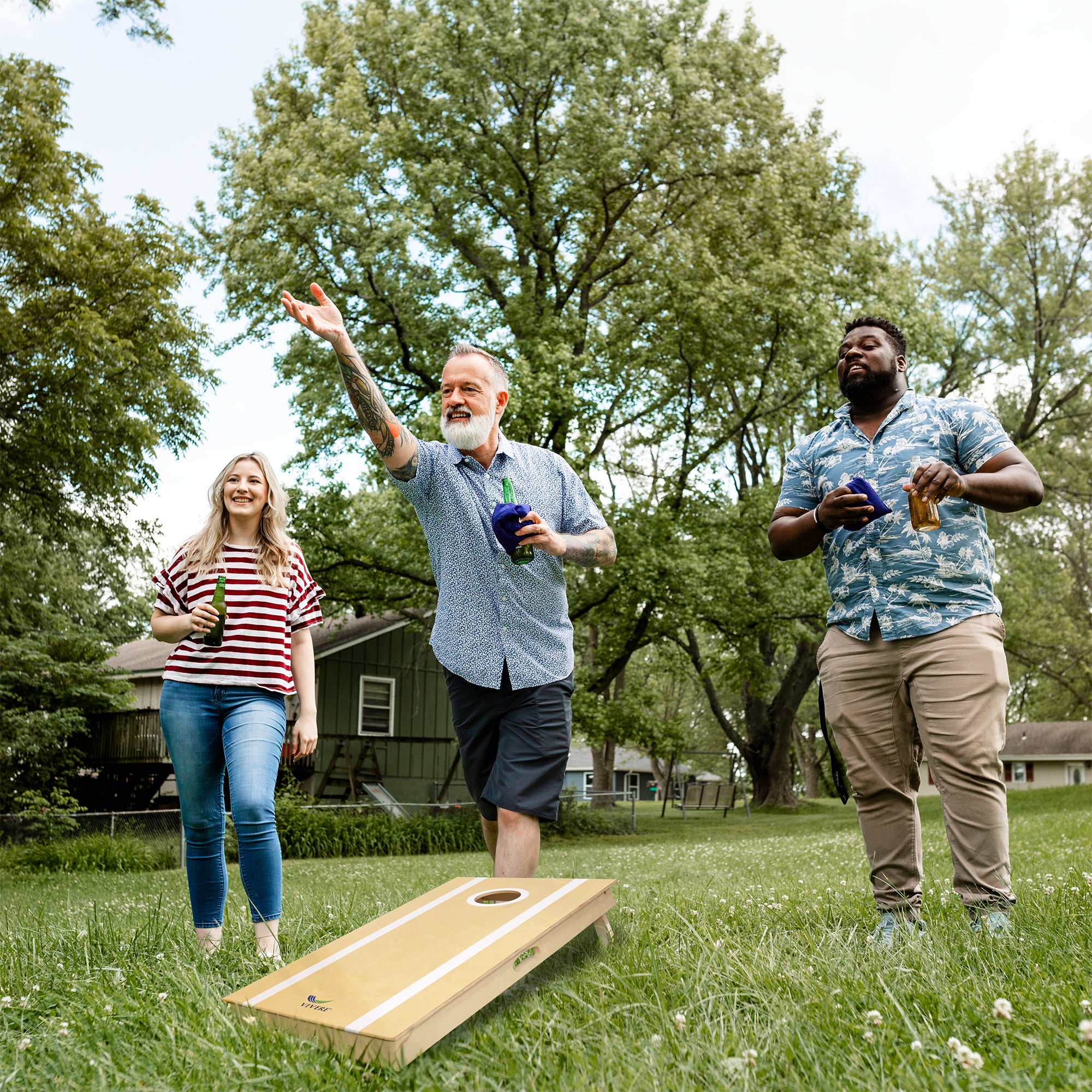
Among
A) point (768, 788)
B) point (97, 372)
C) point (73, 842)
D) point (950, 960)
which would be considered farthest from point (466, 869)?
point (768, 788)

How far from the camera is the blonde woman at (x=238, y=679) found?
11.8 feet

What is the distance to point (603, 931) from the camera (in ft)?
9.90

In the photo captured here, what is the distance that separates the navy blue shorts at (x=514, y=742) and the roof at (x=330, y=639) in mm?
18835

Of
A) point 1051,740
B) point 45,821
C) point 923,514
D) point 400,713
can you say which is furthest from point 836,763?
point 1051,740

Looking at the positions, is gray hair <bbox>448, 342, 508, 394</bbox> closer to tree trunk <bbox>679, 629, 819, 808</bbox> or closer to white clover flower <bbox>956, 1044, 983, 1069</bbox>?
white clover flower <bbox>956, 1044, 983, 1069</bbox>

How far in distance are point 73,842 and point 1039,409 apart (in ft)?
79.6

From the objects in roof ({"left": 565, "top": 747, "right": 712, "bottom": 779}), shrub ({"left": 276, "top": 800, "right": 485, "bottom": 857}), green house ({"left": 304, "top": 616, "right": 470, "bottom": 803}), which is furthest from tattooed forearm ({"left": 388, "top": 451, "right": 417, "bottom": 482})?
roof ({"left": 565, "top": 747, "right": 712, "bottom": 779})

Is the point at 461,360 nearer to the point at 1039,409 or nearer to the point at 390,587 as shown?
the point at 390,587

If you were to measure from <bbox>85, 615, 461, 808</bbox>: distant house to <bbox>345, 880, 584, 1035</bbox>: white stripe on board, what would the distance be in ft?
58.1

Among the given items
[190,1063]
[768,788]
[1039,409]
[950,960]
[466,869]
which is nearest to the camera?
[190,1063]

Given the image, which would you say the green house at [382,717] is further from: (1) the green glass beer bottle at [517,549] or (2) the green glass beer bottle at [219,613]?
(1) the green glass beer bottle at [517,549]

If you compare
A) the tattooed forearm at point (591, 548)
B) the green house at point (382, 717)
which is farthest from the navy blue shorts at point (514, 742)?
the green house at point (382, 717)

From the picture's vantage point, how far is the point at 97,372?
11789mm

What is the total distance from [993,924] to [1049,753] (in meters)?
61.1
